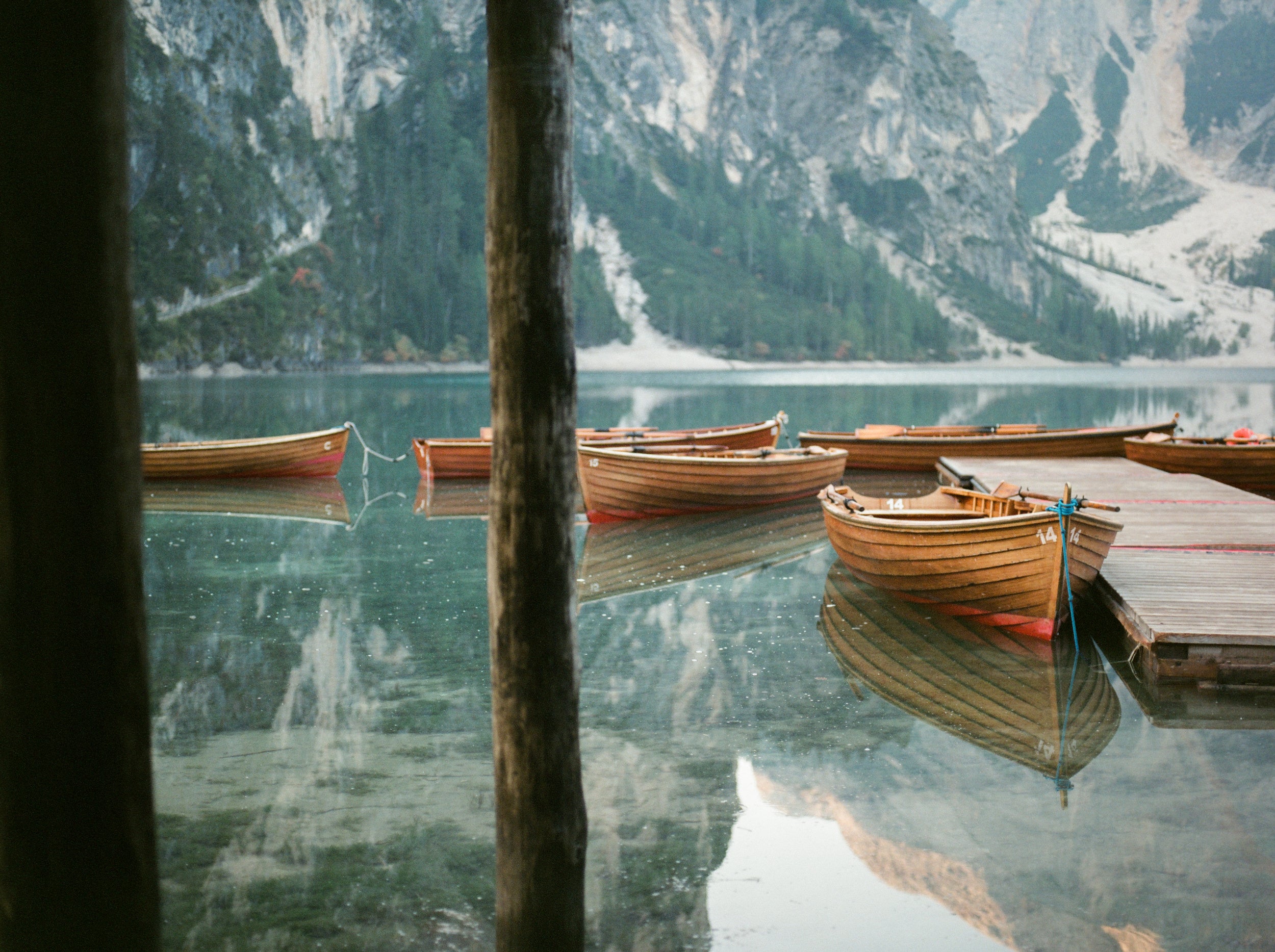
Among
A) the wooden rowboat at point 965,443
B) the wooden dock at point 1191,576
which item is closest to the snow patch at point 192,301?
the wooden rowboat at point 965,443

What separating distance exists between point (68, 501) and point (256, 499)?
786 inches

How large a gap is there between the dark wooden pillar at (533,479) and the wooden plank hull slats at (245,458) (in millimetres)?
20812

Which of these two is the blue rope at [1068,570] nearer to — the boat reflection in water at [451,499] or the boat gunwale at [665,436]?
the boat gunwale at [665,436]

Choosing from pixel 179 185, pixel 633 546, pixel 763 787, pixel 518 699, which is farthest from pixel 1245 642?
pixel 179 185

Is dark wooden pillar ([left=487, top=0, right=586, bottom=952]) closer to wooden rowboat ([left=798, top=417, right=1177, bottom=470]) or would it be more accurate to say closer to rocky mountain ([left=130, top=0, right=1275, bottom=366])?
wooden rowboat ([left=798, top=417, right=1177, bottom=470])

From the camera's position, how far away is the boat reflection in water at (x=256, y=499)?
1917 cm

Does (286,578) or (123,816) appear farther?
(286,578)

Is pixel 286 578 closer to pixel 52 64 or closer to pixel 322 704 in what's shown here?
Result: pixel 322 704

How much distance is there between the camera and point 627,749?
23.5 ft

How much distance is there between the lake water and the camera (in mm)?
4973

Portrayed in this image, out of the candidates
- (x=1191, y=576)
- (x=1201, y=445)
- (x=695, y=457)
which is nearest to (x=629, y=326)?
(x=1201, y=445)

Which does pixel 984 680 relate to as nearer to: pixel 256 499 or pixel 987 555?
pixel 987 555

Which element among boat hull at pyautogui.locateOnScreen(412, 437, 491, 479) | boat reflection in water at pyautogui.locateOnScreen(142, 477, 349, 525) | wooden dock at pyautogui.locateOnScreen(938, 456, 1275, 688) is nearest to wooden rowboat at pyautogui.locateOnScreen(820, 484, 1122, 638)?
wooden dock at pyautogui.locateOnScreen(938, 456, 1275, 688)

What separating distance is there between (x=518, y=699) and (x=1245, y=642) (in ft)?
21.9
